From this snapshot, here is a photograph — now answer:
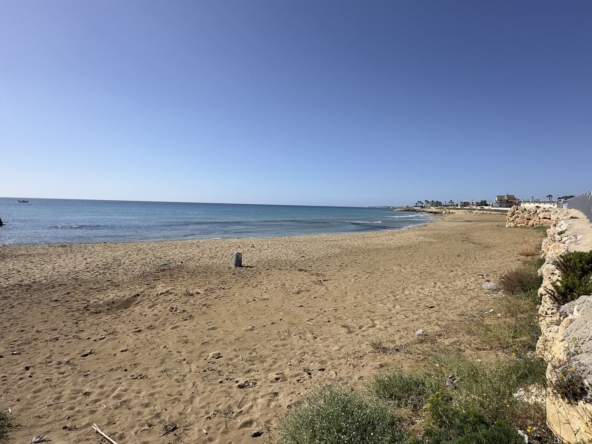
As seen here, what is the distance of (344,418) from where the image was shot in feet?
10.0

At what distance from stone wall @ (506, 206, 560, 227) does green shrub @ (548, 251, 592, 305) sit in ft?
94.2

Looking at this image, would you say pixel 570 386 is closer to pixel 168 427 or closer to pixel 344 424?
pixel 344 424

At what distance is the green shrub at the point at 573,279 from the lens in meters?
4.29

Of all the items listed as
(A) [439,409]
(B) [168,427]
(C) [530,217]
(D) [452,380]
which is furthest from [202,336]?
(C) [530,217]

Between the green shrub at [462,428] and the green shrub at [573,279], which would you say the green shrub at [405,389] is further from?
the green shrub at [573,279]

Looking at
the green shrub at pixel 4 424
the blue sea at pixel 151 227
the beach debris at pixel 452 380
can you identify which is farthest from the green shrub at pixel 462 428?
the blue sea at pixel 151 227

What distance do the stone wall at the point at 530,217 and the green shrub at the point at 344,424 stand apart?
3262cm

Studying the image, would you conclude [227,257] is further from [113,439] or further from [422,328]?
[113,439]

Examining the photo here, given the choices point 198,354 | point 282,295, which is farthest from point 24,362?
point 282,295

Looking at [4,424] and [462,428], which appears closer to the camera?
[462,428]

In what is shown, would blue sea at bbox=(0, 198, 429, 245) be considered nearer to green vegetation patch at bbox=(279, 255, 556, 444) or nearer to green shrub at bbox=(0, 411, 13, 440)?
green shrub at bbox=(0, 411, 13, 440)

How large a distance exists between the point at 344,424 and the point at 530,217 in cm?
3543

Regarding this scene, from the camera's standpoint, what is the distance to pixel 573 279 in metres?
4.45

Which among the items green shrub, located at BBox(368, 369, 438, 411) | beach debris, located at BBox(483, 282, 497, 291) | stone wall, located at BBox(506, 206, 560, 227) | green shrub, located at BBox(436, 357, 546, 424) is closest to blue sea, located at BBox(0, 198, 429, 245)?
stone wall, located at BBox(506, 206, 560, 227)
